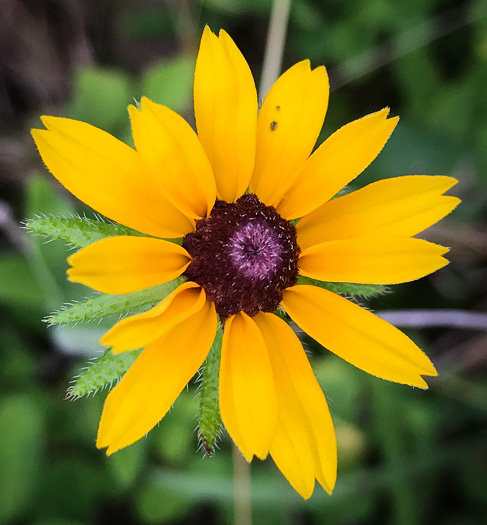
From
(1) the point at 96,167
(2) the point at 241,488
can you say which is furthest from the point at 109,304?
(2) the point at 241,488

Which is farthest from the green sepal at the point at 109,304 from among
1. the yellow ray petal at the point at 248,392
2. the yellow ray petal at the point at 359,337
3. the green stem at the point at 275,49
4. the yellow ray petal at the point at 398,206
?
the green stem at the point at 275,49

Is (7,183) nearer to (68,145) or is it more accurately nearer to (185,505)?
(185,505)

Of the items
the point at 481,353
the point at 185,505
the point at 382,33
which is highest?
the point at 382,33

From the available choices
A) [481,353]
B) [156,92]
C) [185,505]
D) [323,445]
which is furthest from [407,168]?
[323,445]

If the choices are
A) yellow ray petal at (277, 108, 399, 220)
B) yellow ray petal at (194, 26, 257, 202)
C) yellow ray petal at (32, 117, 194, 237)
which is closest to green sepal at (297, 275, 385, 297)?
yellow ray petal at (277, 108, 399, 220)

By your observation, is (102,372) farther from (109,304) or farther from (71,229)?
(71,229)

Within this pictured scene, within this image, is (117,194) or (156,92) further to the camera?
(156,92)

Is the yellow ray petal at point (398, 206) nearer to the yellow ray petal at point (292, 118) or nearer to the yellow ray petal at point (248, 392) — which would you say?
the yellow ray petal at point (292, 118)
